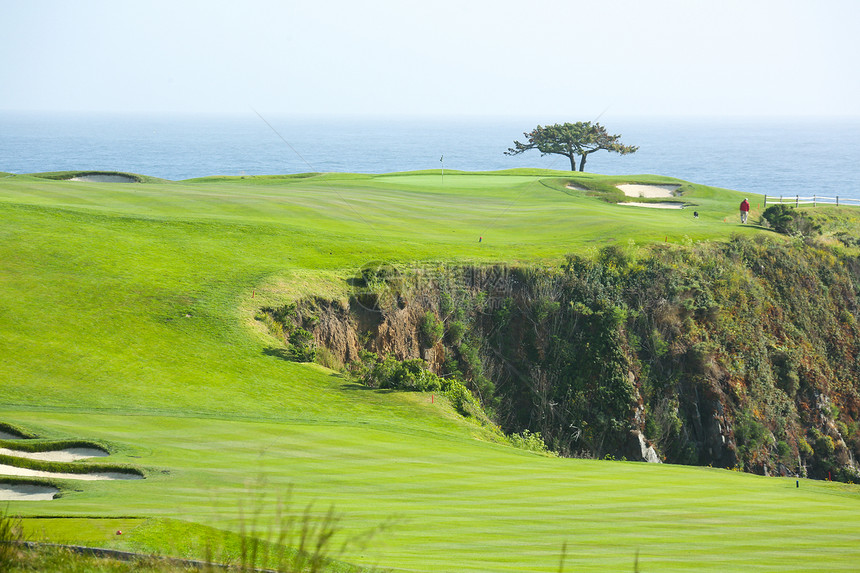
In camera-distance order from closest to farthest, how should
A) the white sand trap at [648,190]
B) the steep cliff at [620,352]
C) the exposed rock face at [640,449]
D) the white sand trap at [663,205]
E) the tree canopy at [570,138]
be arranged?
the exposed rock face at [640,449]
the steep cliff at [620,352]
the white sand trap at [663,205]
the white sand trap at [648,190]
the tree canopy at [570,138]

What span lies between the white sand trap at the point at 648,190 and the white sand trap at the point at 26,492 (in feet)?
162

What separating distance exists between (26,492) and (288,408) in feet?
27.0

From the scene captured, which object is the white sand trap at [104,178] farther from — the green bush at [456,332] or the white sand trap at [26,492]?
the white sand trap at [26,492]

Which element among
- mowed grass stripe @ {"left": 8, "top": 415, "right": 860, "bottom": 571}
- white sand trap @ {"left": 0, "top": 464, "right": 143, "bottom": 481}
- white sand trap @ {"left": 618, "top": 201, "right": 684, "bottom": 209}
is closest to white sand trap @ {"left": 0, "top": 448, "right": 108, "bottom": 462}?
white sand trap @ {"left": 0, "top": 464, "right": 143, "bottom": 481}

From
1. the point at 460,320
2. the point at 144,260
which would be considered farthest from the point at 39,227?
the point at 460,320

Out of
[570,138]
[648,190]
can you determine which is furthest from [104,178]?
[570,138]

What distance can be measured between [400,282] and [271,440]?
1264cm

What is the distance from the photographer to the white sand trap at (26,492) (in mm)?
11992

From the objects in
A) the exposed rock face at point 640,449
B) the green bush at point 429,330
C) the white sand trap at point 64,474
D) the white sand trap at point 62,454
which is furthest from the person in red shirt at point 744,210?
the white sand trap at point 64,474

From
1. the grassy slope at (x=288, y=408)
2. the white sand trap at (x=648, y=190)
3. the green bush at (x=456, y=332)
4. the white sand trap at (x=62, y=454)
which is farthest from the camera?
the white sand trap at (x=648, y=190)

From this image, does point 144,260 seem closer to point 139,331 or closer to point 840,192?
point 139,331

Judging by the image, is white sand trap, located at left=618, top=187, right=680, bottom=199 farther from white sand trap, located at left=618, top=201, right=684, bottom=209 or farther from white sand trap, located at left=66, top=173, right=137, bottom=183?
white sand trap, located at left=66, top=173, right=137, bottom=183

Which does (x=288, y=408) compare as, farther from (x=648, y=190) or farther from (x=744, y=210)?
(x=648, y=190)

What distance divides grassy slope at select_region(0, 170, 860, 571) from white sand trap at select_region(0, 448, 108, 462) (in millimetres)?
572
